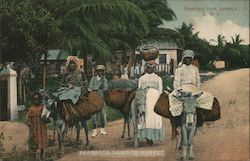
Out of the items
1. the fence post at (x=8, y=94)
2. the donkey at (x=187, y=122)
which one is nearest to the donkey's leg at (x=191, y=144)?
the donkey at (x=187, y=122)

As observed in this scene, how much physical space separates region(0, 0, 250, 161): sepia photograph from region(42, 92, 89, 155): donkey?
0.05 feet

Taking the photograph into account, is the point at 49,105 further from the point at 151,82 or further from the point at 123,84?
the point at 151,82

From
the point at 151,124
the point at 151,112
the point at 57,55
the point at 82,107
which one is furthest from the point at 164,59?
the point at 57,55

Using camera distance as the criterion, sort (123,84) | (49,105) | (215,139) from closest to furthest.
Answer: (49,105) → (123,84) → (215,139)

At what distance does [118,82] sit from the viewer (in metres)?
8.41

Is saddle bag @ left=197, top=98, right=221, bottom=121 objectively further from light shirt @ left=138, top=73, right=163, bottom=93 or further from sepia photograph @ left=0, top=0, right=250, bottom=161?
light shirt @ left=138, top=73, right=163, bottom=93

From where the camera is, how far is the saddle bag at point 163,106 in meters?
8.34

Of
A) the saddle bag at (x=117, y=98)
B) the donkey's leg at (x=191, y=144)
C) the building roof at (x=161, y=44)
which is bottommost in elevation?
the donkey's leg at (x=191, y=144)

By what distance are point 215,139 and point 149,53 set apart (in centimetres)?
166

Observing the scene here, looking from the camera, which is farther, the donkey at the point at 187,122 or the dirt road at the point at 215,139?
the dirt road at the point at 215,139

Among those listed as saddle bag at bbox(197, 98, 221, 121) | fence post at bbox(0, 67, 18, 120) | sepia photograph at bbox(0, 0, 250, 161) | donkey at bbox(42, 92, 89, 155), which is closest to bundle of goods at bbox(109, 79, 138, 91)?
sepia photograph at bbox(0, 0, 250, 161)

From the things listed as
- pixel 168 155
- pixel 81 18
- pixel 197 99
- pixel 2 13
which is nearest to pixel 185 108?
pixel 197 99

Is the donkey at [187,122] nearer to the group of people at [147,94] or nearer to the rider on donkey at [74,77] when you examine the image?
the group of people at [147,94]

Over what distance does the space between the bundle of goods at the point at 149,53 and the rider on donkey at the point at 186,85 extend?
402mm
